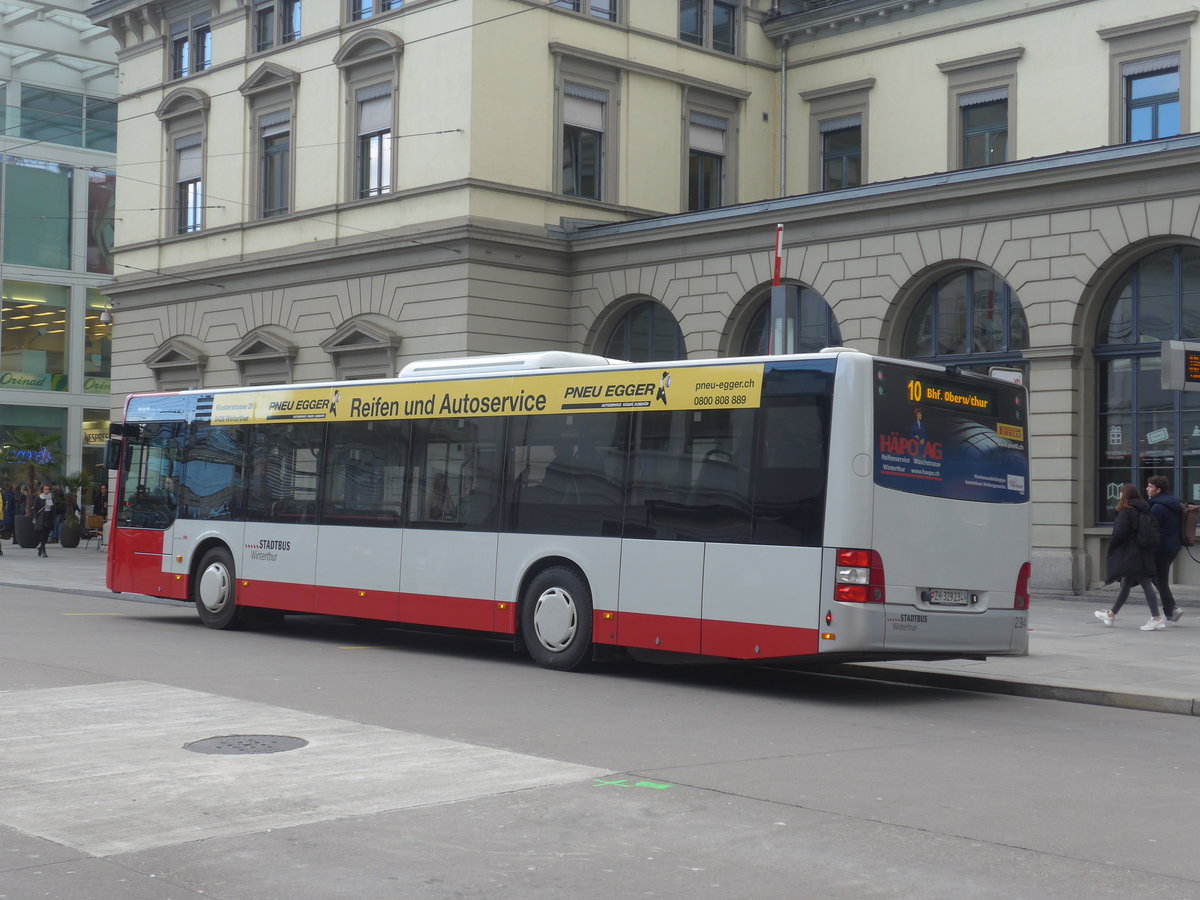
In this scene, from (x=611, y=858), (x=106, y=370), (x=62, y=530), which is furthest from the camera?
(x=106, y=370)

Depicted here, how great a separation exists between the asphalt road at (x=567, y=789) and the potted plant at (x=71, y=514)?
87.6ft

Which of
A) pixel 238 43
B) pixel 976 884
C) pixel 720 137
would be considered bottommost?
pixel 976 884

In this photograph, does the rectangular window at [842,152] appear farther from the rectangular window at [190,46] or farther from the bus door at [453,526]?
the bus door at [453,526]

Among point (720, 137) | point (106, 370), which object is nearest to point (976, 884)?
point (720, 137)

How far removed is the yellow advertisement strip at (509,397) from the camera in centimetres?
1286

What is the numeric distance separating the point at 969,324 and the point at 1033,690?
1202 centimetres

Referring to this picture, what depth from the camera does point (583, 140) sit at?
29828mm

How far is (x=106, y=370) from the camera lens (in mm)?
50594

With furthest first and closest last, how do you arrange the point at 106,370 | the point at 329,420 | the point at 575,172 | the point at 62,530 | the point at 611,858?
the point at 106,370, the point at 62,530, the point at 575,172, the point at 329,420, the point at 611,858

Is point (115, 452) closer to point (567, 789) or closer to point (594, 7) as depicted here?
point (567, 789)

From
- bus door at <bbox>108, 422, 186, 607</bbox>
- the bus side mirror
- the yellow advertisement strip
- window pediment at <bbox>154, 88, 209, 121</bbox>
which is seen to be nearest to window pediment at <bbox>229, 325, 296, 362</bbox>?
window pediment at <bbox>154, 88, 209, 121</bbox>

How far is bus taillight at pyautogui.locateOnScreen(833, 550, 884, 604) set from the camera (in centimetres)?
1174

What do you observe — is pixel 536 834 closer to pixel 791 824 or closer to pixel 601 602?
pixel 791 824

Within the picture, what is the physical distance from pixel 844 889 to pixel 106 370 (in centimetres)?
4826
